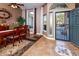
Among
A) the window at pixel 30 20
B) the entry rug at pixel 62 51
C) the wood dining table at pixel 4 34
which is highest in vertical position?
the window at pixel 30 20

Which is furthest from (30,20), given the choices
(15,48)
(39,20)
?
(15,48)

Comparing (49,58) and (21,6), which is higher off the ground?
(21,6)

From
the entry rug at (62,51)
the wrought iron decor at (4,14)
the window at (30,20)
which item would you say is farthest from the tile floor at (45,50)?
the wrought iron decor at (4,14)

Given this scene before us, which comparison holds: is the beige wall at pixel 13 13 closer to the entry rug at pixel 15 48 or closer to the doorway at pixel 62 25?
the entry rug at pixel 15 48

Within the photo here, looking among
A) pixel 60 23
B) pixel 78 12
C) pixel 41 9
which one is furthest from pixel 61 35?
pixel 41 9

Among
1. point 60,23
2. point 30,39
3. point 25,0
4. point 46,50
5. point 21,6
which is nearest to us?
point 25,0

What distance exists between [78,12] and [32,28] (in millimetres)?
1659

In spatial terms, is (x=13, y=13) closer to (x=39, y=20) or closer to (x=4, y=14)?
(x=4, y=14)

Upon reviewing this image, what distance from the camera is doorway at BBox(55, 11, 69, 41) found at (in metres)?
5.61

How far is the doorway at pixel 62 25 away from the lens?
18.4 feet

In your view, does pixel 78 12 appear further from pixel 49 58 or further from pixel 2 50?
pixel 2 50

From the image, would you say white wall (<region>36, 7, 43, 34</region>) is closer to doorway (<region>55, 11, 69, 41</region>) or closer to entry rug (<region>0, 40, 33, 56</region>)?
entry rug (<region>0, 40, 33, 56</region>)

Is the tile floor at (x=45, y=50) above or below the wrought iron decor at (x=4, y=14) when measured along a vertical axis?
below

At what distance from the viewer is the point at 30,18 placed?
4180mm
